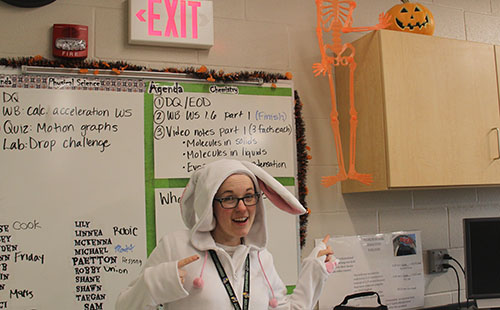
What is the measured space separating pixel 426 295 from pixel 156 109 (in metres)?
1.64

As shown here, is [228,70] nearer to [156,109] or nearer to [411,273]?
[156,109]

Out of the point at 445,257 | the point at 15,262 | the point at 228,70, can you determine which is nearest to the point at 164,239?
the point at 15,262

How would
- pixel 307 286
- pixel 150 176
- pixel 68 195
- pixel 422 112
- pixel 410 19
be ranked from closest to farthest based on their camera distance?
pixel 307 286 < pixel 68 195 < pixel 150 176 < pixel 422 112 < pixel 410 19

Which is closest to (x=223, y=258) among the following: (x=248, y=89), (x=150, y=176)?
(x=150, y=176)

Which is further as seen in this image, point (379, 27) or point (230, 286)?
point (379, 27)

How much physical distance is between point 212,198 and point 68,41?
0.99 m

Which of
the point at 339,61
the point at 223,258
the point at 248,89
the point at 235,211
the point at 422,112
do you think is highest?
the point at 339,61

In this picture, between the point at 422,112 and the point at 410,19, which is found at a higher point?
the point at 410,19

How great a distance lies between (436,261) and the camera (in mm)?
2422

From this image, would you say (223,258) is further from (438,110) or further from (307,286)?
(438,110)

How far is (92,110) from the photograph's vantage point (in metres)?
1.89

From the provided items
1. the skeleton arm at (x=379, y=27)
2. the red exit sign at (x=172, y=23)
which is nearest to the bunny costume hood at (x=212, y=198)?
the red exit sign at (x=172, y=23)

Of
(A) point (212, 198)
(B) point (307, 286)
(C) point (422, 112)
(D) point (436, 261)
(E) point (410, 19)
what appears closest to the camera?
(A) point (212, 198)

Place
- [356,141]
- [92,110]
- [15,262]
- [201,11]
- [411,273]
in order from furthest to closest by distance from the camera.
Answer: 1. [411,273]
2. [356,141]
3. [201,11]
4. [92,110]
5. [15,262]
